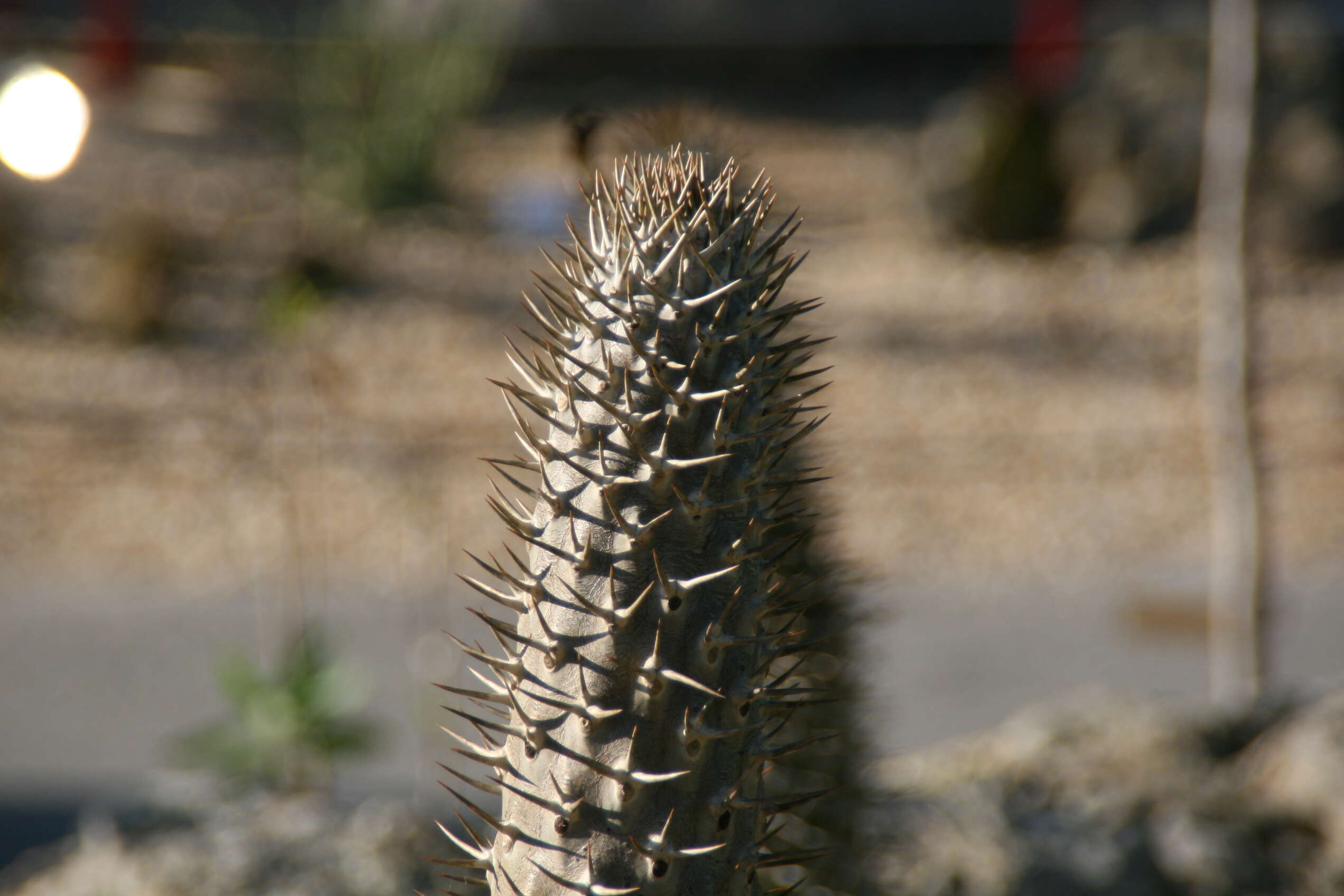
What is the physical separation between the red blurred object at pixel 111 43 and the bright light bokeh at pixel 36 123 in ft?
36.5

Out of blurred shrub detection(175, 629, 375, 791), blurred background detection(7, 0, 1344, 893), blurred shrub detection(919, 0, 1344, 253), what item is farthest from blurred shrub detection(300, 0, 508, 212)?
blurred shrub detection(175, 629, 375, 791)

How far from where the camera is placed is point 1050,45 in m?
13.0

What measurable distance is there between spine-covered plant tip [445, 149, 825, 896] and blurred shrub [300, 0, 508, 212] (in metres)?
9.28

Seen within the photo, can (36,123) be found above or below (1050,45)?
below

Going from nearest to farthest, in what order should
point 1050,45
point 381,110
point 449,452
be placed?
point 449,452 < point 381,110 < point 1050,45

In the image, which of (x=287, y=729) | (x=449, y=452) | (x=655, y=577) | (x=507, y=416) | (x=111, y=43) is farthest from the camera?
(x=111, y=43)

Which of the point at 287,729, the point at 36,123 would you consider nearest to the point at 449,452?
the point at 287,729

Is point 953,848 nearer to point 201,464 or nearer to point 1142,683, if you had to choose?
point 1142,683

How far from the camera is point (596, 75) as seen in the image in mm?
13789

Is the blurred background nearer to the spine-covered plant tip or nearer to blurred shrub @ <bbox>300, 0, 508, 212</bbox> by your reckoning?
blurred shrub @ <bbox>300, 0, 508, 212</bbox>

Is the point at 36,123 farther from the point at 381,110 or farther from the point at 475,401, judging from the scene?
the point at 381,110

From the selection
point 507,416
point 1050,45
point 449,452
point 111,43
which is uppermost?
point 111,43

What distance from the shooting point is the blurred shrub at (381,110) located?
10242mm

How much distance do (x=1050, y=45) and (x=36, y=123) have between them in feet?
40.4
